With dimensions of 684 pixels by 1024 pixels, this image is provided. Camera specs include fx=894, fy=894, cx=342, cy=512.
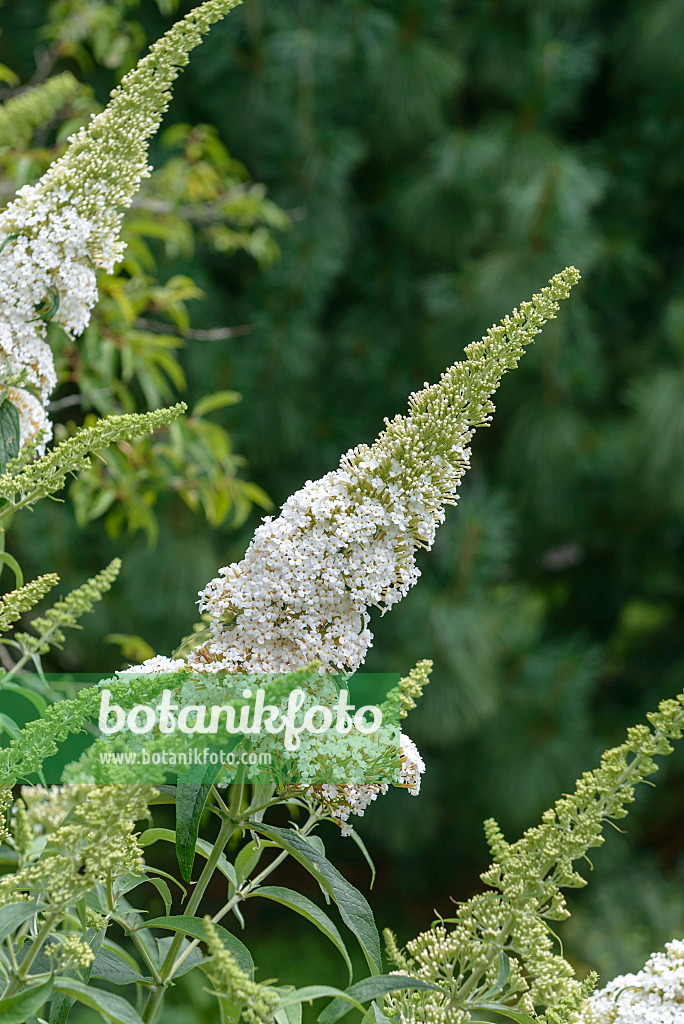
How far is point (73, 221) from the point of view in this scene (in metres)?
0.57

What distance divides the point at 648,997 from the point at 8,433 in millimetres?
455

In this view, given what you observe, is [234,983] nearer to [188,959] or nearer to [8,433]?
[188,959]

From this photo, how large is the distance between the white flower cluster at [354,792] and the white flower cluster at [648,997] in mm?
135

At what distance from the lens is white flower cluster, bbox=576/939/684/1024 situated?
42cm

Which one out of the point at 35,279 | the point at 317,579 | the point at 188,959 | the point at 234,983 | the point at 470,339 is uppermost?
the point at 470,339

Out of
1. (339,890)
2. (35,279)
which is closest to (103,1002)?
(339,890)

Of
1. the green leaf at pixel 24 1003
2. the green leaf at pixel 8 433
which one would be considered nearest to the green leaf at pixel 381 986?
the green leaf at pixel 24 1003

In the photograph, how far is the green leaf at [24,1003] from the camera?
1.14 ft

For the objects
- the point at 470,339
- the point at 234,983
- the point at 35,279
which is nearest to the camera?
the point at 234,983

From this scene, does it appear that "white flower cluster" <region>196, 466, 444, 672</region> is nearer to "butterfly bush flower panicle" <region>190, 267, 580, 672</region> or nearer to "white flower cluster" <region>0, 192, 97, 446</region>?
→ "butterfly bush flower panicle" <region>190, 267, 580, 672</region>

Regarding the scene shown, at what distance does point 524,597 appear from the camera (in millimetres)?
2480

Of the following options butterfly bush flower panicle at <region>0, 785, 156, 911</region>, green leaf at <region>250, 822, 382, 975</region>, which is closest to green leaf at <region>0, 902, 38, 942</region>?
butterfly bush flower panicle at <region>0, 785, 156, 911</region>

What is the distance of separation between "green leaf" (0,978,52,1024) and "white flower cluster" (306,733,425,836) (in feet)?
0.49

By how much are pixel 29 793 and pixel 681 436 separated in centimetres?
198
